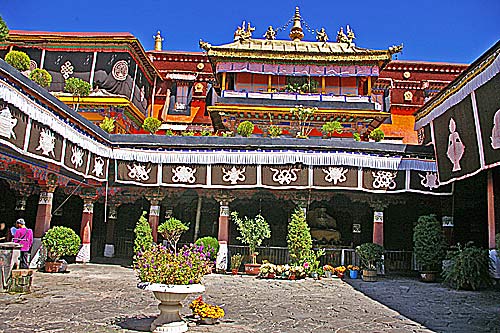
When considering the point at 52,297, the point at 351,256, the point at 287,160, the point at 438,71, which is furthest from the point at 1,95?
the point at 438,71

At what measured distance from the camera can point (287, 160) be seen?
16391 millimetres

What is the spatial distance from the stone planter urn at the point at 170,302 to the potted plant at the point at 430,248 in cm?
1008

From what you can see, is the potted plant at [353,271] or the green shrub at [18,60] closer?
the potted plant at [353,271]

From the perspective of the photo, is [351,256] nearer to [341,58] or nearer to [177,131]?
[341,58]

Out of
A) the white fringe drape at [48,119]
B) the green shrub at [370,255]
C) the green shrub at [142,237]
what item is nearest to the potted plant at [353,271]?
the green shrub at [370,255]

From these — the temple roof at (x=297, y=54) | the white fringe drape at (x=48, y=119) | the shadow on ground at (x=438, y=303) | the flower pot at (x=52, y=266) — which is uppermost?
the temple roof at (x=297, y=54)

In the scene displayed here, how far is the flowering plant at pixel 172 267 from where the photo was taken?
23.2 feet

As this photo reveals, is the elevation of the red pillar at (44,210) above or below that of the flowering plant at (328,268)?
above

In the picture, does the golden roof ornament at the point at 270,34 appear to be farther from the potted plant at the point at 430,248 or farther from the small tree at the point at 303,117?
the potted plant at the point at 430,248

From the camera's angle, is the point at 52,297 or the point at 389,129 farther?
the point at 389,129

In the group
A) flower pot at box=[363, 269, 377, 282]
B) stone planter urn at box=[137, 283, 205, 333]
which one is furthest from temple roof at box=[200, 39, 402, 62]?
stone planter urn at box=[137, 283, 205, 333]

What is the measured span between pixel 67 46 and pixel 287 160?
1429cm

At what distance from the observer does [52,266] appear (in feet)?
46.9

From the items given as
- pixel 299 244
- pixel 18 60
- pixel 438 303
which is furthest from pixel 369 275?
pixel 18 60
